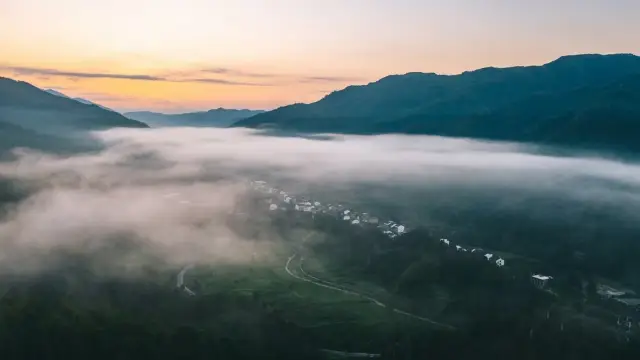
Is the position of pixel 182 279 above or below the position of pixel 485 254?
below

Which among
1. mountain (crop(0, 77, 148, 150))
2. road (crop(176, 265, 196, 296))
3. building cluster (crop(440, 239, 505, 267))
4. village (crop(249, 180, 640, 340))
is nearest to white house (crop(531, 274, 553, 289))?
village (crop(249, 180, 640, 340))

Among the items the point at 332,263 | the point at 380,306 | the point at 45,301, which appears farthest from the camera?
the point at 332,263

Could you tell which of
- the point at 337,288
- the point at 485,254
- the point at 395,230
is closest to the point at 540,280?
the point at 485,254

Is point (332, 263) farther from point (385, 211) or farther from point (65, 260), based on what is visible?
point (385, 211)

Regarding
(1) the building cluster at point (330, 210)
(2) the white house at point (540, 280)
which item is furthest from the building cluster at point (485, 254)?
(1) the building cluster at point (330, 210)

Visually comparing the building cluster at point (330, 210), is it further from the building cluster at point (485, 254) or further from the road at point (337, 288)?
the road at point (337, 288)

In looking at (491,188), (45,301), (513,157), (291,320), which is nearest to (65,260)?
(45,301)

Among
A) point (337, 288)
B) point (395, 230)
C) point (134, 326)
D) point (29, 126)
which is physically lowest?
point (337, 288)

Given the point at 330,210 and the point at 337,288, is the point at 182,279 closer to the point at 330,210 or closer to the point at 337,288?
the point at 337,288
